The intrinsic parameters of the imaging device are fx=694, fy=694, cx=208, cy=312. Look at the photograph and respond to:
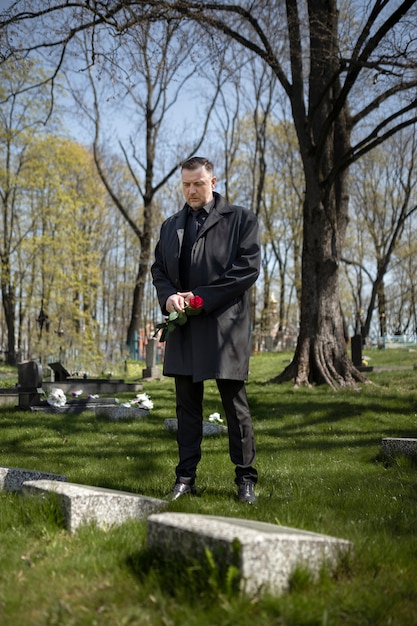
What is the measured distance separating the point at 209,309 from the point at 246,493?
4.22ft

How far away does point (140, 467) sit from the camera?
658cm

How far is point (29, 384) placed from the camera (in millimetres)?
11750

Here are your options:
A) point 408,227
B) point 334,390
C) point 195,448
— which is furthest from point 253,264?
point 408,227

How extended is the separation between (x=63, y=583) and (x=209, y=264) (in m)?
2.50

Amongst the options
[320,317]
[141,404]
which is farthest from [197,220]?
[320,317]

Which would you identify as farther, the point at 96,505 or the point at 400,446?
A: the point at 400,446

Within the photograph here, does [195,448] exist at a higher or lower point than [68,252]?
lower

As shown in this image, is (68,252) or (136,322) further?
(68,252)

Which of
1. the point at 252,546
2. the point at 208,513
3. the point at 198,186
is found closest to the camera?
the point at 252,546

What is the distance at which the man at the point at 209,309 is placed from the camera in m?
4.65

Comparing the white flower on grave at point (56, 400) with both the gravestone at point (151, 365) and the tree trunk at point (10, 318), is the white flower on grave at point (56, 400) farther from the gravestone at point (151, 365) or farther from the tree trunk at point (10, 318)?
the tree trunk at point (10, 318)

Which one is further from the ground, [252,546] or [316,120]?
[316,120]

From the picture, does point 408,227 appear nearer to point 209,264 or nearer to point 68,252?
point 68,252

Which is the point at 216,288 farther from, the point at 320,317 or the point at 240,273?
the point at 320,317
